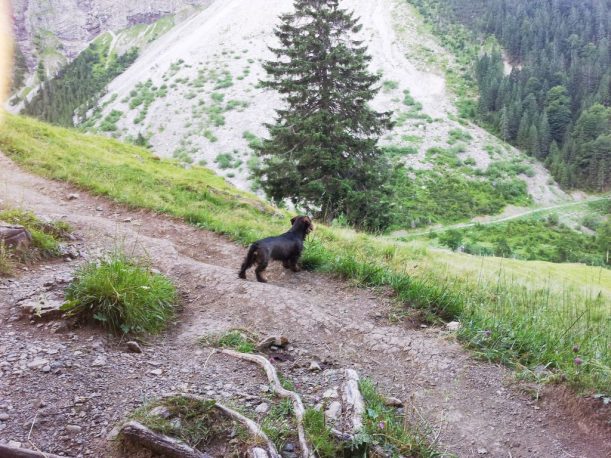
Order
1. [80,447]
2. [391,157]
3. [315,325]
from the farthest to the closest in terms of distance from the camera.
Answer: [391,157] < [315,325] < [80,447]

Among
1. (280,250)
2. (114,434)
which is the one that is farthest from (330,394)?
(280,250)

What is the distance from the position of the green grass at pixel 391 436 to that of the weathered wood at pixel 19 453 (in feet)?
7.12

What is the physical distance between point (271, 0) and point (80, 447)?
84613 mm

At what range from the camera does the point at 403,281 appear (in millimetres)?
6738

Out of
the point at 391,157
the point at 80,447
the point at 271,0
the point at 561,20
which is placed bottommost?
the point at 80,447

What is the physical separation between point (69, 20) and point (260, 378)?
180075mm

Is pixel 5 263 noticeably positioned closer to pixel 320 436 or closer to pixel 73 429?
pixel 73 429

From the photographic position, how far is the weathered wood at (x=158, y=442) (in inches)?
118

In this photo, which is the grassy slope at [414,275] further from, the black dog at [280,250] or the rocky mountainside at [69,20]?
the rocky mountainside at [69,20]

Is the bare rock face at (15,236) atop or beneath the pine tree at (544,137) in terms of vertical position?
beneath

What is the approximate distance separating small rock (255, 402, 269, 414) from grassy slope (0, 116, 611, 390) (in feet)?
8.81

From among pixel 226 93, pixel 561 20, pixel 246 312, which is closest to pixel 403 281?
pixel 246 312

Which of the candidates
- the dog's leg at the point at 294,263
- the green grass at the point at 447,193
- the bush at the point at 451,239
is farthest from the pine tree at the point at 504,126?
the dog's leg at the point at 294,263

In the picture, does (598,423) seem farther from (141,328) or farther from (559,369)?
(141,328)
